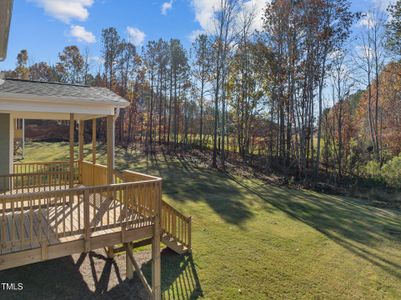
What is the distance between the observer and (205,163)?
67.5 ft

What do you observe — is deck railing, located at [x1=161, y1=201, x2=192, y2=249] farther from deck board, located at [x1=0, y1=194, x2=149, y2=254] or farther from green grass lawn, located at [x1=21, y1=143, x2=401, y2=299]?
deck board, located at [x1=0, y1=194, x2=149, y2=254]

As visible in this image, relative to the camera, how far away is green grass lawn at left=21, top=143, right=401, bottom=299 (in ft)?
19.6

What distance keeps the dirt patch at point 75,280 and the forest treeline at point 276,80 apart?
13.2m

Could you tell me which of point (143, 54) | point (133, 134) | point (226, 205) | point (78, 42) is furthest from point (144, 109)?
point (226, 205)

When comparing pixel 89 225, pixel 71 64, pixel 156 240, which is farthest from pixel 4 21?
pixel 71 64

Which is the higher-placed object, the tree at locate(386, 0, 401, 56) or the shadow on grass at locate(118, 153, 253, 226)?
the tree at locate(386, 0, 401, 56)

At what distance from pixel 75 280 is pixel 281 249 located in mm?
5167

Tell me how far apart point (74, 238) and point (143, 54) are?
26252 mm

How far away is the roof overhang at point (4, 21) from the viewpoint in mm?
4312

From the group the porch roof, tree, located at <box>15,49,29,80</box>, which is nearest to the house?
the porch roof

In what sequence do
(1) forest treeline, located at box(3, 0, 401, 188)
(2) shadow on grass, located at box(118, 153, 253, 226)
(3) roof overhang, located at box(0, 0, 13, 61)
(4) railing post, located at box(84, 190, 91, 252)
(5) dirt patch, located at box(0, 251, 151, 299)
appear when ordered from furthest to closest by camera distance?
(1) forest treeline, located at box(3, 0, 401, 188)
(2) shadow on grass, located at box(118, 153, 253, 226)
(5) dirt patch, located at box(0, 251, 151, 299)
(4) railing post, located at box(84, 190, 91, 252)
(3) roof overhang, located at box(0, 0, 13, 61)

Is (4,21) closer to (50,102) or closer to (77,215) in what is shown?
(50,102)

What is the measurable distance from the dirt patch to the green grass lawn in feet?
2.36

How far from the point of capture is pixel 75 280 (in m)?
6.23
